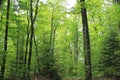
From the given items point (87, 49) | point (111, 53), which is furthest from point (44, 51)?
point (87, 49)

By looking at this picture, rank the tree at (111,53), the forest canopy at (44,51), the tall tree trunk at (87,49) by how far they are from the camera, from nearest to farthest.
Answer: the tall tree trunk at (87,49) < the forest canopy at (44,51) < the tree at (111,53)

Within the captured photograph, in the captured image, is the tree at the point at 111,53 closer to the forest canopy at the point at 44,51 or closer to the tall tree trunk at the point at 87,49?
the forest canopy at the point at 44,51

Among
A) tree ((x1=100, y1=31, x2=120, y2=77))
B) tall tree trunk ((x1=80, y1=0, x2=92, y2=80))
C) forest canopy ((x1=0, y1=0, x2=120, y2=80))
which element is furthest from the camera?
tree ((x1=100, y1=31, x2=120, y2=77))

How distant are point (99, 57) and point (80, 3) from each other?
561 inches

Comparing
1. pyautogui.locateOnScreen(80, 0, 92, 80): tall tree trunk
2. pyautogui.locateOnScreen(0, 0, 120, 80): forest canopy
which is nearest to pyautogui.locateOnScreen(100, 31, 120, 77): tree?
pyautogui.locateOnScreen(0, 0, 120, 80): forest canopy

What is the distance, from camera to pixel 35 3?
25109 mm

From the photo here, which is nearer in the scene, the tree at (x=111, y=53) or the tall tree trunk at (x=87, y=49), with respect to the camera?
the tall tree trunk at (x=87, y=49)

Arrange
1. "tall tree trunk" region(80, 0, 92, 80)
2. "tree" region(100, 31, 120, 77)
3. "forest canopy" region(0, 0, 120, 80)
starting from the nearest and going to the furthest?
"tall tree trunk" region(80, 0, 92, 80), "forest canopy" region(0, 0, 120, 80), "tree" region(100, 31, 120, 77)

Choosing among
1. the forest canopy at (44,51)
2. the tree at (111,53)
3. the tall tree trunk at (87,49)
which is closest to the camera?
the tall tree trunk at (87,49)

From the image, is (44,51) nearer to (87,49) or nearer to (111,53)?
(111,53)

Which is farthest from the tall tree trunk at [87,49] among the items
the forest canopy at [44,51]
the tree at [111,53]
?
the tree at [111,53]

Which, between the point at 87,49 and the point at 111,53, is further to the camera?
the point at 111,53

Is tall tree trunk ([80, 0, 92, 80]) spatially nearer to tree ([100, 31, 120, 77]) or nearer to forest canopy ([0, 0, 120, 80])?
forest canopy ([0, 0, 120, 80])

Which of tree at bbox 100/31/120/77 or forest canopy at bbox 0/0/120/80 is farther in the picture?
tree at bbox 100/31/120/77
